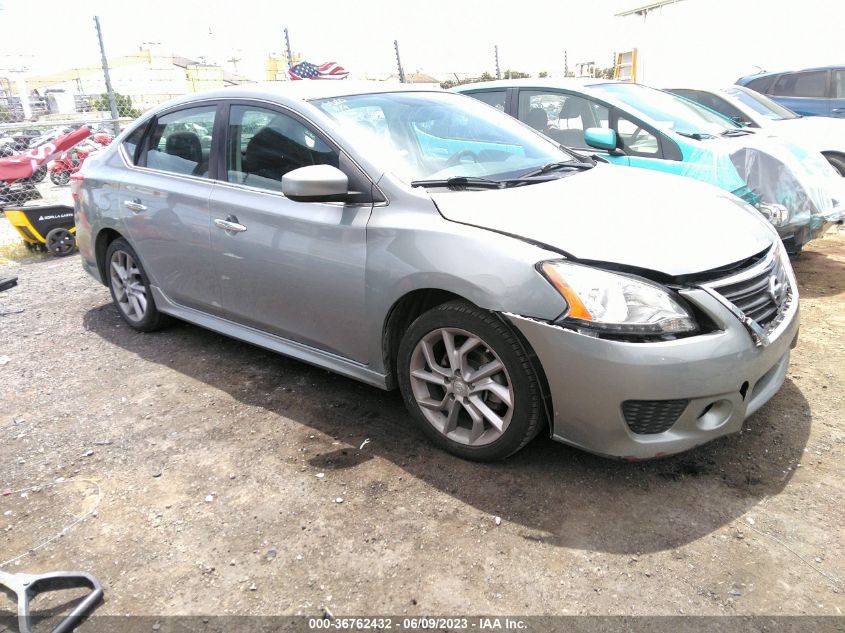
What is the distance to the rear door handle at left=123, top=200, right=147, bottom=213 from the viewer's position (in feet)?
14.2

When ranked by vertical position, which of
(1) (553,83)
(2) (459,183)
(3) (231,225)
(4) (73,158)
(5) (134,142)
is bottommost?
(4) (73,158)

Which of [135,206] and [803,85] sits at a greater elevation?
[803,85]

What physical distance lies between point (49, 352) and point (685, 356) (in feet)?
14.0

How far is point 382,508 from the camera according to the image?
9.00ft

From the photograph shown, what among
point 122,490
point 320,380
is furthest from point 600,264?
point 122,490

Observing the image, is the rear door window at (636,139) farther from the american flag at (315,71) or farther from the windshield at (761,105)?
the american flag at (315,71)

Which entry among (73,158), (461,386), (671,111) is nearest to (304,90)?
(461,386)

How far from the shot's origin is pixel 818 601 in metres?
2.15

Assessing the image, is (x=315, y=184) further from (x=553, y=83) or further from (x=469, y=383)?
(x=553, y=83)

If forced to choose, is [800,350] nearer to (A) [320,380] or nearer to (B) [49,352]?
(A) [320,380]

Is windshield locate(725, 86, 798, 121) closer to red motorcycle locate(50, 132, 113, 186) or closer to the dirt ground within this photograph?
the dirt ground

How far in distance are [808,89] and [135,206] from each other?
1119 cm

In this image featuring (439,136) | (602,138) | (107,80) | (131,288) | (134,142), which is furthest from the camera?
(107,80)

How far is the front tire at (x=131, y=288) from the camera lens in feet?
15.3
